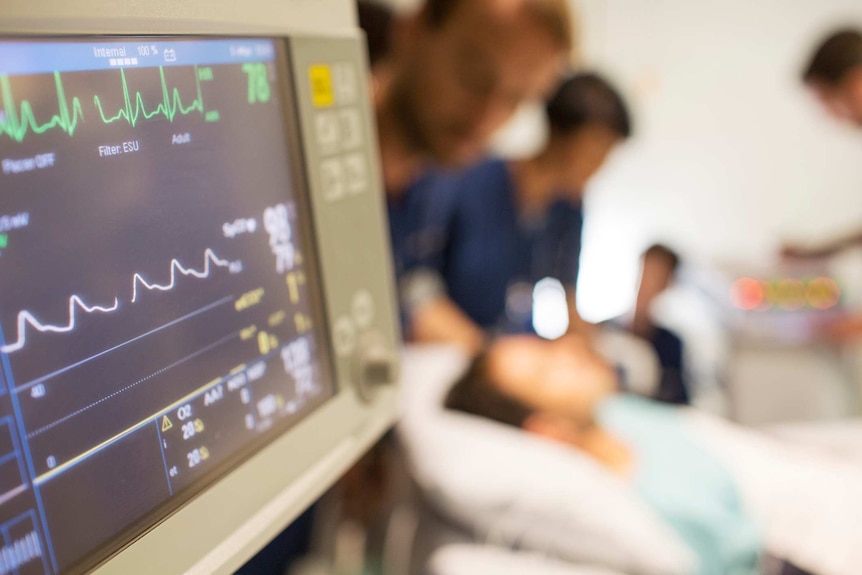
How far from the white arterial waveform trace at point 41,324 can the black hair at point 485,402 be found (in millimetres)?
835

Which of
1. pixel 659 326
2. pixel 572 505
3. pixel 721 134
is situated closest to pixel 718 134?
pixel 721 134

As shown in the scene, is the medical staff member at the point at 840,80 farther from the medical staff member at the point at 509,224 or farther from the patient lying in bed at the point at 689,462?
the patient lying in bed at the point at 689,462

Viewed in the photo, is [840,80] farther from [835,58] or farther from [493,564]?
[493,564]

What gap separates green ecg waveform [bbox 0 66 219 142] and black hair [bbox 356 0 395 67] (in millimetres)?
961

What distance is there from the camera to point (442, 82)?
1.53 m

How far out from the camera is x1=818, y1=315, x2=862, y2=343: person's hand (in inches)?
63.3

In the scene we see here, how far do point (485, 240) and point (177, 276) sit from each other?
1.20m

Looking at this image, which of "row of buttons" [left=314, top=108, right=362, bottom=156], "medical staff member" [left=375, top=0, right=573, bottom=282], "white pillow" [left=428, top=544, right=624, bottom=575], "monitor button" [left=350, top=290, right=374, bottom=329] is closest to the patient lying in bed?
"white pillow" [left=428, top=544, right=624, bottom=575]

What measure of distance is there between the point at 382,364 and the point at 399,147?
844mm

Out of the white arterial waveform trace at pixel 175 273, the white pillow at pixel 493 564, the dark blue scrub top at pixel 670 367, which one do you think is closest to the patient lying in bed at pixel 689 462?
the white pillow at pixel 493 564

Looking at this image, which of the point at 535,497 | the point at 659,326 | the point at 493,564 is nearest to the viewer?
the point at 493,564

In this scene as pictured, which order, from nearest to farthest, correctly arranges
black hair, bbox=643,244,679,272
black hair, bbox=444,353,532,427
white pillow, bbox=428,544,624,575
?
white pillow, bbox=428,544,624,575 < black hair, bbox=444,353,532,427 < black hair, bbox=643,244,679,272

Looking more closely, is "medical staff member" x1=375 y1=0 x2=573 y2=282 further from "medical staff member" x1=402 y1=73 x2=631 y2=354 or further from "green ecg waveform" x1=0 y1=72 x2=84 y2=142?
"green ecg waveform" x1=0 y1=72 x2=84 y2=142

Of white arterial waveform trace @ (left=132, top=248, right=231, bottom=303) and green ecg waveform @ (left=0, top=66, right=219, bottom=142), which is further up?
green ecg waveform @ (left=0, top=66, right=219, bottom=142)
